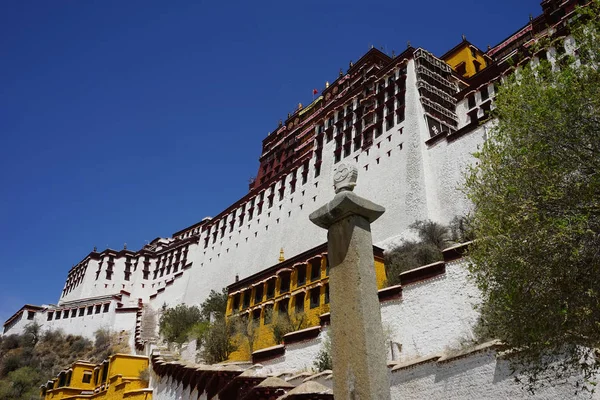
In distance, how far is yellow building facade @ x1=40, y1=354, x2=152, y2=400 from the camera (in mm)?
18406

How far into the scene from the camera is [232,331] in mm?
24500

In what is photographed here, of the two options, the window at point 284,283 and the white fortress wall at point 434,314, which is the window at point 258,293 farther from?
the white fortress wall at point 434,314

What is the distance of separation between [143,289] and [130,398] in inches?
1657

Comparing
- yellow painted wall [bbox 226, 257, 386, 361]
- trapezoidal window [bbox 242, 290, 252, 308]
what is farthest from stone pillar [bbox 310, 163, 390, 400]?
trapezoidal window [bbox 242, 290, 252, 308]

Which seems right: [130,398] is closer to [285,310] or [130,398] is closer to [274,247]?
[285,310]

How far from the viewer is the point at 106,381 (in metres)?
20.8

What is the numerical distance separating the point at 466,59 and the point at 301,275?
22885mm

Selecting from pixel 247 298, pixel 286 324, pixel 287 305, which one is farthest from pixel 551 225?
pixel 247 298

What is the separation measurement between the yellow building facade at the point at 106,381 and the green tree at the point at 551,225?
1308 centimetres

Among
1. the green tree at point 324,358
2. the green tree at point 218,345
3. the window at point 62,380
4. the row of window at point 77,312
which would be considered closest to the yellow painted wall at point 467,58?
the green tree at point 218,345

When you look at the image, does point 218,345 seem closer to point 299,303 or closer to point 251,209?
point 299,303

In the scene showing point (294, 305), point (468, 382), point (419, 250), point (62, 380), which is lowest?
point (468, 382)

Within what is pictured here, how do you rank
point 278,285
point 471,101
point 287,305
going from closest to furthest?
point 287,305 < point 278,285 < point 471,101

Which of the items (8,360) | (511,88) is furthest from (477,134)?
(8,360)
